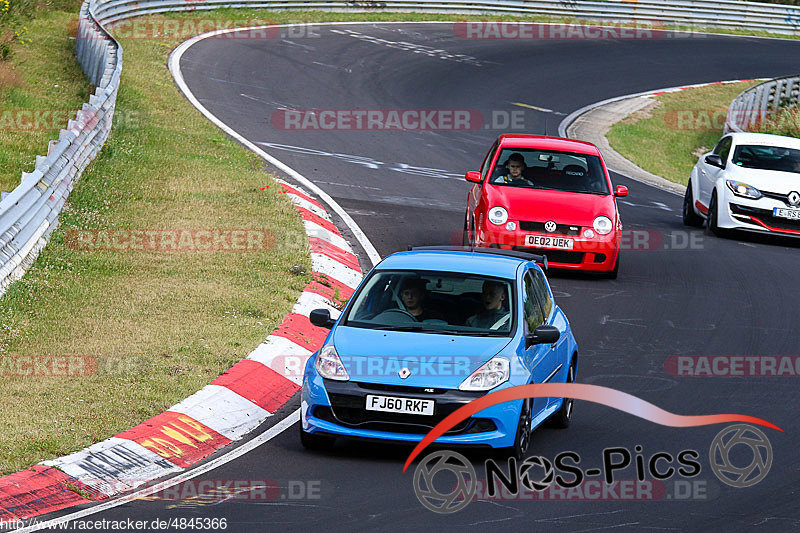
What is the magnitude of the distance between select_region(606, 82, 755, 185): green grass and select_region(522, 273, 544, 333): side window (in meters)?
18.2

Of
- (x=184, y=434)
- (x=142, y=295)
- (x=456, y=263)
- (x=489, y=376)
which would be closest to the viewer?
(x=489, y=376)

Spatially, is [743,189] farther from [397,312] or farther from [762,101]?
[762,101]

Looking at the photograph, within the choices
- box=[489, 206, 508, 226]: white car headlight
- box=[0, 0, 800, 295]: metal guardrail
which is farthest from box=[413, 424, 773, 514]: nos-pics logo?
box=[489, 206, 508, 226]: white car headlight

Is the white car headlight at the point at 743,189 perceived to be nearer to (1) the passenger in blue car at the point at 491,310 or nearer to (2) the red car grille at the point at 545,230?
(2) the red car grille at the point at 545,230

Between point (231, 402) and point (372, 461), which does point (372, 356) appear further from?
point (231, 402)

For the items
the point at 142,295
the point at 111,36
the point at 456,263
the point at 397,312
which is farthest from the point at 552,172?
the point at 111,36

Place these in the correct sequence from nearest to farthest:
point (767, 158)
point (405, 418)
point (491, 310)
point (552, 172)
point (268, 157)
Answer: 1. point (405, 418)
2. point (491, 310)
3. point (552, 172)
4. point (767, 158)
5. point (268, 157)

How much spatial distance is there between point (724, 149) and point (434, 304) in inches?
489

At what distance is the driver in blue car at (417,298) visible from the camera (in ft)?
30.7

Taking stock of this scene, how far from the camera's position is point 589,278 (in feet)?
51.9

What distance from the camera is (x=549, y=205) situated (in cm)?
1555

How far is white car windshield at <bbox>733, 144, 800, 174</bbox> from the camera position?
19.6 metres

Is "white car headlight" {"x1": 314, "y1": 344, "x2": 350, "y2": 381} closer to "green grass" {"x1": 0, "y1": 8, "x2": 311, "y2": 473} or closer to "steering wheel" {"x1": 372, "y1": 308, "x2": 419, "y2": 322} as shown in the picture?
"steering wheel" {"x1": 372, "y1": 308, "x2": 419, "y2": 322}

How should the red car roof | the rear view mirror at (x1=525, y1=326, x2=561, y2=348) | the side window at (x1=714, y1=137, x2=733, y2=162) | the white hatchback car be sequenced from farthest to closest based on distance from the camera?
the side window at (x1=714, y1=137, x2=733, y2=162), the white hatchback car, the red car roof, the rear view mirror at (x1=525, y1=326, x2=561, y2=348)
